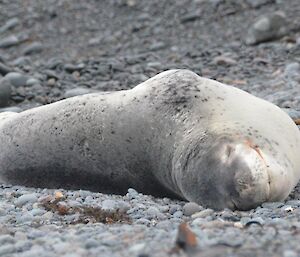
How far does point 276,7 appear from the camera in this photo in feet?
31.2

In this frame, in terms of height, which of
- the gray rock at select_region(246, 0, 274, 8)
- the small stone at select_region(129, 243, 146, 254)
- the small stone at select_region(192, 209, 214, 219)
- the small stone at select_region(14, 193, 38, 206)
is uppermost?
the gray rock at select_region(246, 0, 274, 8)

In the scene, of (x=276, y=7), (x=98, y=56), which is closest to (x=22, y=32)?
(x=98, y=56)

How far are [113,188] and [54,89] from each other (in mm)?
3475

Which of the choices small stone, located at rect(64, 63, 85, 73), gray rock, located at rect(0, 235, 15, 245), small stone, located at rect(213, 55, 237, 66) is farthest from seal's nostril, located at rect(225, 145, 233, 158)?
small stone, located at rect(64, 63, 85, 73)

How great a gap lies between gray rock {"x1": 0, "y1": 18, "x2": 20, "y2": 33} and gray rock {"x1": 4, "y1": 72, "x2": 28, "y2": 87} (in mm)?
2926

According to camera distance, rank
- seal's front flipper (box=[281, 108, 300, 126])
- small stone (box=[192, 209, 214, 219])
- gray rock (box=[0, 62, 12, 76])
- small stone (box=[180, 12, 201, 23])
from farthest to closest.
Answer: small stone (box=[180, 12, 201, 23]) → gray rock (box=[0, 62, 12, 76]) → seal's front flipper (box=[281, 108, 300, 126]) → small stone (box=[192, 209, 214, 219])

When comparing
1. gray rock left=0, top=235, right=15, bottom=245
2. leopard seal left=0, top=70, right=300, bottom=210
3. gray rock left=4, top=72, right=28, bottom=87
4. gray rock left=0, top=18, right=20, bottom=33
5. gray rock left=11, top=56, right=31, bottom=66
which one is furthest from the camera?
gray rock left=0, top=18, right=20, bottom=33

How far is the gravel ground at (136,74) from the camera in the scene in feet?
Answer: 8.44

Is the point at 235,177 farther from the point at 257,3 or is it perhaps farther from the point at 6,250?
the point at 257,3

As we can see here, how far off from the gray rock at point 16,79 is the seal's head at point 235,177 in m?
4.26

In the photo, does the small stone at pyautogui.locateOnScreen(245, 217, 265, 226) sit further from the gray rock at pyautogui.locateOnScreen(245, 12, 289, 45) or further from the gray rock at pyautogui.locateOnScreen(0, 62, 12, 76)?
the gray rock at pyautogui.locateOnScreen(245, 12, 289, 45)

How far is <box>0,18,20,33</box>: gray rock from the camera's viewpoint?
34.1 ft

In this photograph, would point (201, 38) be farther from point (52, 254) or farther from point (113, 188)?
point (52, 254)

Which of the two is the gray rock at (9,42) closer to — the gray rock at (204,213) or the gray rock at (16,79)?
the gray rock at (16,79)
